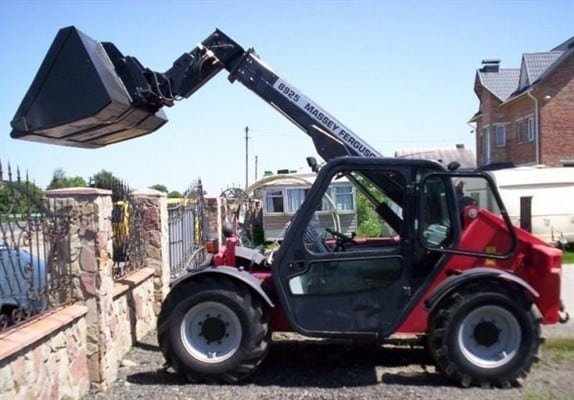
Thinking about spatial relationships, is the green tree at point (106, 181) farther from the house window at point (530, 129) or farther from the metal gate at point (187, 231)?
the house window at point (530, 129)

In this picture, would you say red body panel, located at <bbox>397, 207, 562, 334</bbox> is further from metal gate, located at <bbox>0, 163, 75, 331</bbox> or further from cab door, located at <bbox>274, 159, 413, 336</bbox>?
metal gate, located at <bbox>0, 163, 75, 331</bbox>

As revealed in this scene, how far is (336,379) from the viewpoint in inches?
277

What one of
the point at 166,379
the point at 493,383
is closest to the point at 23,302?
the point at 166,379

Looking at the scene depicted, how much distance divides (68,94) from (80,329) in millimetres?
2335

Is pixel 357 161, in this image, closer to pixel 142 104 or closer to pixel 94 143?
pixel 142 104

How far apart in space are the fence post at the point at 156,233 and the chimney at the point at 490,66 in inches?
1331

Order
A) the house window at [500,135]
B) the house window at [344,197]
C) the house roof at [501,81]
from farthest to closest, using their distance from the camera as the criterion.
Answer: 1. the house roof at [501,81]
2. the house window at [500,135]
3. the house window at [344,197]

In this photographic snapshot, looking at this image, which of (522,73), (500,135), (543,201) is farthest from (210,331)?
(500,135)

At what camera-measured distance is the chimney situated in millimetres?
40438

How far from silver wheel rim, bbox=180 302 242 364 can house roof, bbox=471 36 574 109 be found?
28.8 meters

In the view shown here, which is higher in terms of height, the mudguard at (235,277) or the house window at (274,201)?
the house window at (274,201)

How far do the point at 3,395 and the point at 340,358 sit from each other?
409 cm

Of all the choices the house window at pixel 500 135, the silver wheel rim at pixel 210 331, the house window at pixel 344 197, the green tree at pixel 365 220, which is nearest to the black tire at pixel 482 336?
the silver wheel rim at pixel 210 331

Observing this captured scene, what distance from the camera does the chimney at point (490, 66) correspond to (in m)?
40.4
